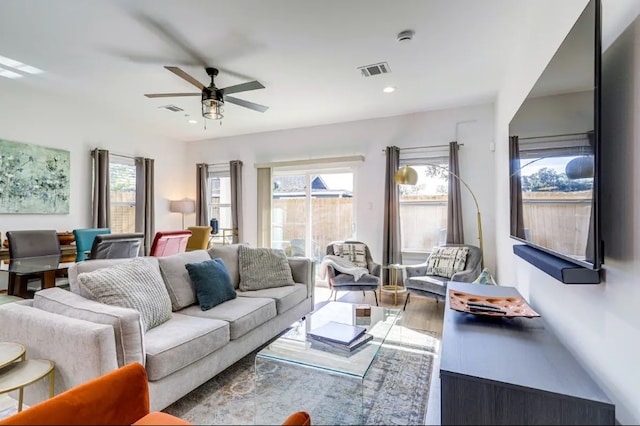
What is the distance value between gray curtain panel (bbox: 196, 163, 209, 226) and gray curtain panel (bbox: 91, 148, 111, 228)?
1572mm

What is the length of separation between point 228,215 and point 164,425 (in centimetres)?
522

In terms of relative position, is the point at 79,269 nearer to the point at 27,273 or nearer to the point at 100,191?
the point at 27,273

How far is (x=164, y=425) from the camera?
1015 millimetres

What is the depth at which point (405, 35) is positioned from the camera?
250cm

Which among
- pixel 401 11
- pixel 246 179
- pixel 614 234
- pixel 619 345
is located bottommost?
pixel 619 345

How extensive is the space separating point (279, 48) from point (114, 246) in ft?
7.74

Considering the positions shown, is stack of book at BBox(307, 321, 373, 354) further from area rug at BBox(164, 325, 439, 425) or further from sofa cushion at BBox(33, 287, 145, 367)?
sofa cushion at BBox(33, 287, 145, 367)

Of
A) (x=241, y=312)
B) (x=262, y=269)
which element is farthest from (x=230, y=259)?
(x=241, y=312)

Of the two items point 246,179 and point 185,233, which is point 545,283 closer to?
point 185,233

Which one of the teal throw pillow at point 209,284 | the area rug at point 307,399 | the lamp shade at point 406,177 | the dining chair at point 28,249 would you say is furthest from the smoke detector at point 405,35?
the dining chair at point 28,249

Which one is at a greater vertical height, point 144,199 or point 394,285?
point 144,199

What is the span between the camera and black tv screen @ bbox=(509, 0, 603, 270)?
956 mm

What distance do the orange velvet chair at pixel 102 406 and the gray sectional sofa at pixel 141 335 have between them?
501 mm

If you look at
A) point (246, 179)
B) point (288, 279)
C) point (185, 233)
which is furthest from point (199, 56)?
point (246, 179)
